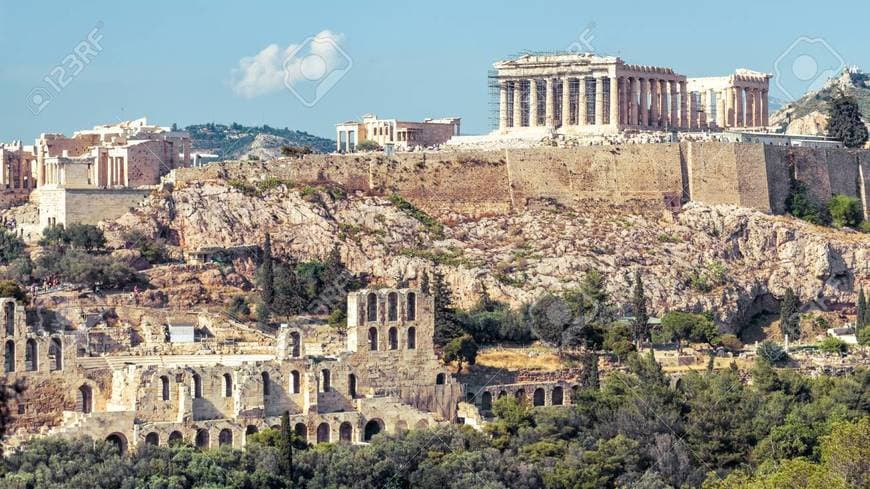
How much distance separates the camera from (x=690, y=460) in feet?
221

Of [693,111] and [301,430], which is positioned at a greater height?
[693,111]

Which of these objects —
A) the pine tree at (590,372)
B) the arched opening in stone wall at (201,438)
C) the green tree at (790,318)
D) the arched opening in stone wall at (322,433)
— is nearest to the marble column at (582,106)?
the green tree at (790,318)

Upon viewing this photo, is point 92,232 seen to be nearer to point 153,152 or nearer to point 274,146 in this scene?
point 153,152

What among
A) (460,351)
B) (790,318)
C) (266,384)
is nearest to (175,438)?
(266,384)

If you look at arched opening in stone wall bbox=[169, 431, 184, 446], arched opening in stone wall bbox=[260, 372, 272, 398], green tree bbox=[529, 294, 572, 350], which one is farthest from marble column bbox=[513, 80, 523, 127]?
arched opening in stone wall bbox=[169, 431, 184, 446]

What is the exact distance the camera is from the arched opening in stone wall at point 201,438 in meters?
62.6

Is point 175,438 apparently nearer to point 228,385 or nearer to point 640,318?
point 228,385

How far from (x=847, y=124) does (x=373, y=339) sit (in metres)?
45.5

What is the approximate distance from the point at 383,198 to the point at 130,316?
18.9 metres

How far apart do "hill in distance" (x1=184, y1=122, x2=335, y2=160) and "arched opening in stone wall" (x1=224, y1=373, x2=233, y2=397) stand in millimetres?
82125

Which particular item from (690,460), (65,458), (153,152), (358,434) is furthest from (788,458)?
(153,152)

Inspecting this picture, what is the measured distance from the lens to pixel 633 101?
10256 cm

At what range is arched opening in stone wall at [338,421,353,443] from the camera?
65188 mm

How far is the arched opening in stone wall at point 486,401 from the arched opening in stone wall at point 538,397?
1.76 metres
